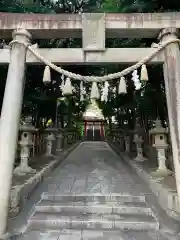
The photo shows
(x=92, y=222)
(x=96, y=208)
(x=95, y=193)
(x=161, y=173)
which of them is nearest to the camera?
(x=92, y=222)

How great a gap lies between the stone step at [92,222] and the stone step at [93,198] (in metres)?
0.73

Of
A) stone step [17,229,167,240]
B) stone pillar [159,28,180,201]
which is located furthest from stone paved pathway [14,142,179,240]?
stone pillar [159,28,180,201]

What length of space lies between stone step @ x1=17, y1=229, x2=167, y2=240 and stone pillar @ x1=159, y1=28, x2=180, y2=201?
3.14 feet

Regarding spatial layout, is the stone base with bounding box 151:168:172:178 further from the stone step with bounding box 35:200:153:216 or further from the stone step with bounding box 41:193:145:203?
the stone step with bounding box 35:200:153:216

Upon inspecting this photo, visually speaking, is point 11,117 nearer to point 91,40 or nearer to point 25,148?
point 91,40

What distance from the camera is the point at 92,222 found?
14.6 feet

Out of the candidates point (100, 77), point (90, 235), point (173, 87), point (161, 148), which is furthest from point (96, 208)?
point (161, 148)

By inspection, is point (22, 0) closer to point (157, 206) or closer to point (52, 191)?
point (52, 191)

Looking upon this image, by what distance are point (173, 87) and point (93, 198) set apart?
311 centimetres

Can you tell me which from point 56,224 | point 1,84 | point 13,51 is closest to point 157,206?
point 56,224

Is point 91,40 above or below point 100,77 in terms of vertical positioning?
above

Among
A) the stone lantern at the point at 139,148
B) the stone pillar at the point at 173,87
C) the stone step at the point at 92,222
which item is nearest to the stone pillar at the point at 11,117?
the stone step at the point at 92,222

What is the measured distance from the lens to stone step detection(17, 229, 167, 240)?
3.99 metres

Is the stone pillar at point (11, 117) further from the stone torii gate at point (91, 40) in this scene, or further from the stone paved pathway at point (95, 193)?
the stone paved pathway at point (95, 193)
